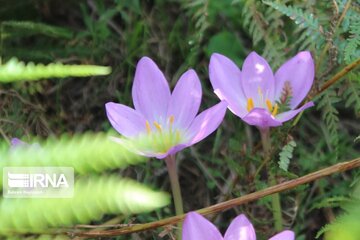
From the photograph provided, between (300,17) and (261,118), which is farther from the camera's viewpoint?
(300,17)

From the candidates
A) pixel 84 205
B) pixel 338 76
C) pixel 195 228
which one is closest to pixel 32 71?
pixel 84 205

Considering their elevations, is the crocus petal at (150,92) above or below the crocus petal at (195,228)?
above

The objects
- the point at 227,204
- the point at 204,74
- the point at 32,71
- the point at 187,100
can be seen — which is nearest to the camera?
the point at 32,71

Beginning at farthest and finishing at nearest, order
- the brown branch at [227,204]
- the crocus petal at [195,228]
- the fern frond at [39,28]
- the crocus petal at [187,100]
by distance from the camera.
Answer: the fern frond at [39,28] → the crocus petal at [187,100] → the brown branch at [227,204] → the crocus petal at [195,228]

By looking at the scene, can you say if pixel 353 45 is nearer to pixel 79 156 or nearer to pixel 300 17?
pixel 300 17

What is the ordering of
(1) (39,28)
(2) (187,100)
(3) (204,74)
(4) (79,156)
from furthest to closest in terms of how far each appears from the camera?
(3) (204,74) → (1) (39,28) → (2) (187,100) → (4) (79,156)

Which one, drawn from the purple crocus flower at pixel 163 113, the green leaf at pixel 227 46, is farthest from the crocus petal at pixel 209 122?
the green leaf at pixel 227 46

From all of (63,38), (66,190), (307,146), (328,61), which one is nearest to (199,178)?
(307,146)

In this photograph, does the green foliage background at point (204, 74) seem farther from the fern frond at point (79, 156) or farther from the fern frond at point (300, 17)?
the fern frond at point (79, 156)
